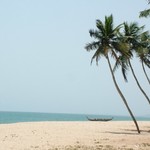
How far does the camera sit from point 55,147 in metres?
21.7

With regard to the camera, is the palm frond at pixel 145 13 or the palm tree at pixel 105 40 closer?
the palm frond at pixel 145 13

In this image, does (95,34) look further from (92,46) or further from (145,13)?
(145,13)

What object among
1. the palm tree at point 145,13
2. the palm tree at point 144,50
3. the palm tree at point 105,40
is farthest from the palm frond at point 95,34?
the palm tree at point 145,13

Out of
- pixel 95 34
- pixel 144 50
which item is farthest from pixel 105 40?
pixel 144 50

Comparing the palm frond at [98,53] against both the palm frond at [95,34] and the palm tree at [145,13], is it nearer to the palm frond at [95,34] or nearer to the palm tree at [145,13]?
the palm frond at [95,34]

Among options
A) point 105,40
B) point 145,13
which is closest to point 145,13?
point 145,13

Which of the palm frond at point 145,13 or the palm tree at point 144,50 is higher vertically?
the palm tree at point 144,50

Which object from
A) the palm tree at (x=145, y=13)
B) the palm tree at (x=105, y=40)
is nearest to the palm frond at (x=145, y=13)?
the palm tree at (x=145, y=13)

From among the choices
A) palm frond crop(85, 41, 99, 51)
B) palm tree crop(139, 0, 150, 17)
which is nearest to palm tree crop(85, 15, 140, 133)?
palm frond crop(85, 41, 99, 51)

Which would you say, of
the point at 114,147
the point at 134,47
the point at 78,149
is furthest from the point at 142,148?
the point at 134,47

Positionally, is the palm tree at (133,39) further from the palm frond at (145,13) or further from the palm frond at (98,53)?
the palm frond at (145,13)

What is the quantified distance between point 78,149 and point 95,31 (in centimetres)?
1770

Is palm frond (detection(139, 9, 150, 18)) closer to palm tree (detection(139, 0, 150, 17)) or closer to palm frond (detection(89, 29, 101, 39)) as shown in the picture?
palm tree (detection(139, 0, 150, 17))

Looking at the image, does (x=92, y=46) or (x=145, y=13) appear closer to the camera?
(x=145, y=13)
